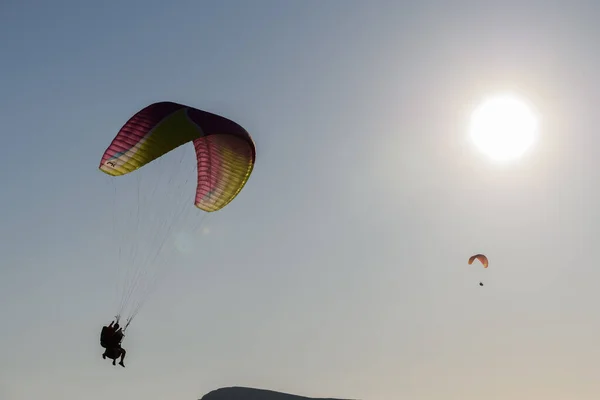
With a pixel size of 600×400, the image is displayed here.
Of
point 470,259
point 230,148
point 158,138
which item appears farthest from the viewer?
point 470,259

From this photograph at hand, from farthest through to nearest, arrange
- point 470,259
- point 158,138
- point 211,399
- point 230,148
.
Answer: point 211,399 → point 470,259 → point 230,148 → point 158,138

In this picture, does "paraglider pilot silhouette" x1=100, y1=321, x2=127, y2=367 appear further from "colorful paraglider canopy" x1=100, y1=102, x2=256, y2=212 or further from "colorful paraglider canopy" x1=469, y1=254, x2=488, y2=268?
"colorful paraglider canopy" x1=469, y1=254, x2=488, y2=268

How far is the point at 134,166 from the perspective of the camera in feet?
93.6

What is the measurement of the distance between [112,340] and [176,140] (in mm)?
8275

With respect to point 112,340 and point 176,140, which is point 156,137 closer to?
point 176,140

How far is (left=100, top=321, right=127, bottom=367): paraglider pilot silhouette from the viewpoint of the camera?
28312 mm

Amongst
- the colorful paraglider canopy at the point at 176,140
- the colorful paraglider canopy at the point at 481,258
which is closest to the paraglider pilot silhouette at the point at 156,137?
the colorful paraglider canopy at the point at 176,140

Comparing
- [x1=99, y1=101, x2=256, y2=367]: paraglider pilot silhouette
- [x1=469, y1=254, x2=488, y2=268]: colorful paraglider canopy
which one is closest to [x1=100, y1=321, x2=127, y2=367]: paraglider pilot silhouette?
[x1=99, y1=101, x2=256, y2=367]: paraglider pilot silhouette

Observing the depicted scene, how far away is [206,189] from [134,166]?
4585mm

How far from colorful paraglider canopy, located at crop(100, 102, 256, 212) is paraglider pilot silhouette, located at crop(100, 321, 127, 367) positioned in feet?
20.2

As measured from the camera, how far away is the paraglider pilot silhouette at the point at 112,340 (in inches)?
1115

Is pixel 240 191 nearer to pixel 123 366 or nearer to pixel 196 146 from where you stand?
pixel 196 146

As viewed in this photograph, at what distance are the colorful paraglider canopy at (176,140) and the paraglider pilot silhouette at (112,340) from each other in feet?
20.2

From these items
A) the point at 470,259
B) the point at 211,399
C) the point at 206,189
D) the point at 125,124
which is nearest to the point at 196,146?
the point at 206,189
